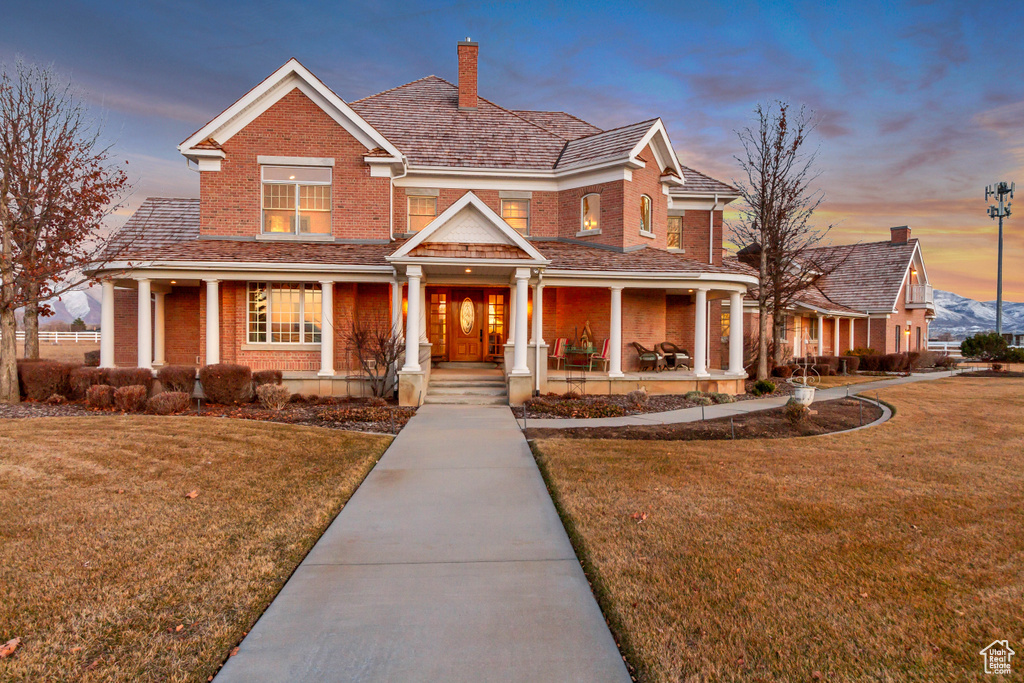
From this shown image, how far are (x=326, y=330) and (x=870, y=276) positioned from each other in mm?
34172

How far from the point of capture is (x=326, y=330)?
15359mm

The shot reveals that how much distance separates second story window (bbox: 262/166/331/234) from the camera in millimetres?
16875

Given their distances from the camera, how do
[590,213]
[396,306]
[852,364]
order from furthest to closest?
[852,364]
[590,213]
[396,306]

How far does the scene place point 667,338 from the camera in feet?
67.3

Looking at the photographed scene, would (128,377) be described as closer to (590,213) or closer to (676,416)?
(676,416)

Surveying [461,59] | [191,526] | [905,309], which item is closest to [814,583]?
A: [191,526]

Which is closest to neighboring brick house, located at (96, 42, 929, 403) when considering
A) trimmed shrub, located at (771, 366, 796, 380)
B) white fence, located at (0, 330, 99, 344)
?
trimmed shrub, located at (771, 366, 796, 380)

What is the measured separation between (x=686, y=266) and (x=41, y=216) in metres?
16.9

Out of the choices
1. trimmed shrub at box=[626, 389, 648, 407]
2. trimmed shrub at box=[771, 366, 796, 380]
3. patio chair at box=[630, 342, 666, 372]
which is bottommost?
trimmed shrub at box=[626, 389, 648, 407]

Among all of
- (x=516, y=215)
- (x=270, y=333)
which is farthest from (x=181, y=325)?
(x=516, y=215)

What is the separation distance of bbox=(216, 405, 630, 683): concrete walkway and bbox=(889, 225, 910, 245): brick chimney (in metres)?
40.5

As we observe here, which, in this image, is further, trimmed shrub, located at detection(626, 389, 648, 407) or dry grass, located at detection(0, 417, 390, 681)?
trimmed shrub, located at detection(626, 389, 648, 407)

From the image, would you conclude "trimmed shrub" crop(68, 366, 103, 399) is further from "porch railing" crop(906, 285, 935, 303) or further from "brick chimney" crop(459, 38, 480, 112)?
"porch railing" crop(906, 285, 935, 303)
